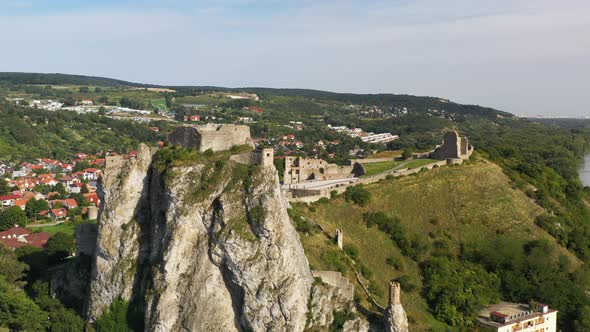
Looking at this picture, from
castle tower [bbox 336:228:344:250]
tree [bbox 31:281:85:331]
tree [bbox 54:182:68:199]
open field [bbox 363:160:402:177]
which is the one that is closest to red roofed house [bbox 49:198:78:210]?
tree [bbox 54:182:68:199]

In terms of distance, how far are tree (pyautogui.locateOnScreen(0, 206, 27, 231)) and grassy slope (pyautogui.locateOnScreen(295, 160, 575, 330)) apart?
135 ft

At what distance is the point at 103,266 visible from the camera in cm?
4347

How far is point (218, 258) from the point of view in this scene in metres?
38.5

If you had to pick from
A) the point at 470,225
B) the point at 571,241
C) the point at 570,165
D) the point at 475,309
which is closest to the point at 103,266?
the point at 475,309

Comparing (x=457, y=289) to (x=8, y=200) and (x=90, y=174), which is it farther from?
(x=90, y=174)

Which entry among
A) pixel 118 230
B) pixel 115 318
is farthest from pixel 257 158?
pixel 115 318

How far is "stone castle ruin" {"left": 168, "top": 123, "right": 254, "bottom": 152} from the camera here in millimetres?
43250

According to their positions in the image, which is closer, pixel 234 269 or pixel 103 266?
pixel 234 269

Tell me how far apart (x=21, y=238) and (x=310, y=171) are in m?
31.0

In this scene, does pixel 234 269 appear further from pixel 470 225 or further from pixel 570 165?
pixel 570 165

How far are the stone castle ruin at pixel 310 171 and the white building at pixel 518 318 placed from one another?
2016 centimetres

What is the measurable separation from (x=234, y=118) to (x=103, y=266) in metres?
135

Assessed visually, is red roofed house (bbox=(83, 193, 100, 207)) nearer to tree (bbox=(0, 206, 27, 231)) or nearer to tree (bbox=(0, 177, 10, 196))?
A: tree (bbox=(0, 177, 10, 196))

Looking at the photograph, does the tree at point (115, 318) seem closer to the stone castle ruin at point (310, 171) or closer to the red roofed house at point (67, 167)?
the stone castle ruin at point (310, 171)
